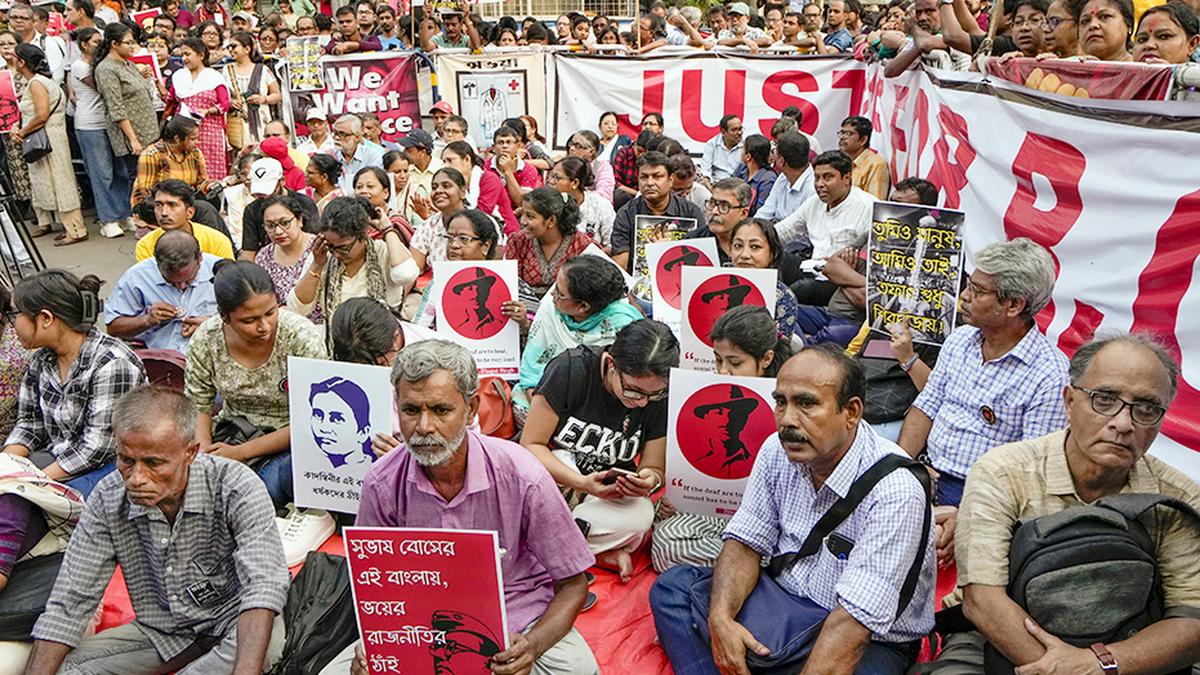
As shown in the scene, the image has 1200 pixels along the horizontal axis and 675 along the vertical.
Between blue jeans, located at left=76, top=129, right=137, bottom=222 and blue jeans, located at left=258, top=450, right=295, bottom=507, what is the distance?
749 cm

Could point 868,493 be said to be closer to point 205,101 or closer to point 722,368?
point 722,368

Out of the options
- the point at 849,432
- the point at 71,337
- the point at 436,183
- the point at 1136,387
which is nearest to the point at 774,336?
the point at 849,432

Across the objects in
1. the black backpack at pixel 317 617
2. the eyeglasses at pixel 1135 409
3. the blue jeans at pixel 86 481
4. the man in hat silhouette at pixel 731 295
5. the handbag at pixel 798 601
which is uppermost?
the eyeglasses at pixel 1135 409

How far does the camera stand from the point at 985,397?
3.75 metres

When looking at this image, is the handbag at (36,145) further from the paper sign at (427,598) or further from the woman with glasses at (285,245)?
the paper sign at (427,598)

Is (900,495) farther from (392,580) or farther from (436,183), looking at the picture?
(436,183)

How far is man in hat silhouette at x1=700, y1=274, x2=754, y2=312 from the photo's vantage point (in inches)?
192

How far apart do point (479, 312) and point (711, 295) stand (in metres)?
1.31

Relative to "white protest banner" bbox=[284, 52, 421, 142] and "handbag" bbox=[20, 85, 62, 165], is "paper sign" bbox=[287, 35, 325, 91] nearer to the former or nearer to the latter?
"white protest banner" bbox=[284, 52, 421, 142]

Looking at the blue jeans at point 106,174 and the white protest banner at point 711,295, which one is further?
the blue jeans at point 106,174

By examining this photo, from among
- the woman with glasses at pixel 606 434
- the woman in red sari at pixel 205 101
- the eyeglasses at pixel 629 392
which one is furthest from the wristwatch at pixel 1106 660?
the woman in red sari at pixel 205 101

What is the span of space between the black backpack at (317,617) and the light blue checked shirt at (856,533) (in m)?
1.43

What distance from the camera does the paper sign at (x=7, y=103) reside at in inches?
371

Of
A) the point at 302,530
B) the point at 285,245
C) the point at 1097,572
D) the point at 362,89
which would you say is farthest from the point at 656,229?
the point at 362,89
